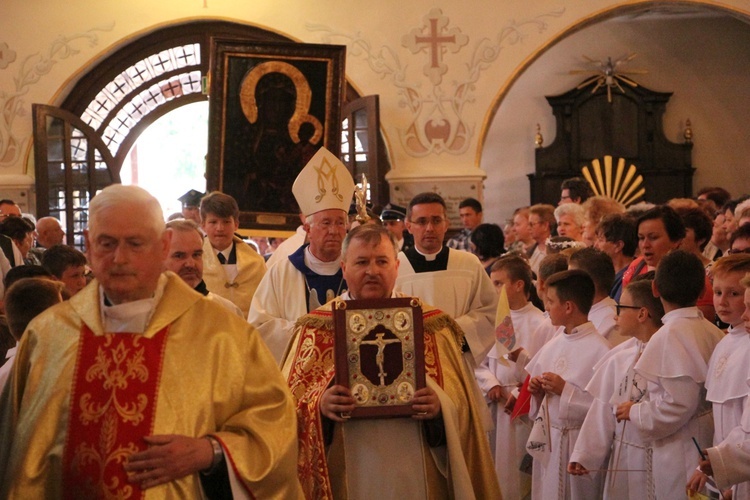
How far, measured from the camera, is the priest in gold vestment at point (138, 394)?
124 inches

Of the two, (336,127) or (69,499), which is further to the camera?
(336,127)

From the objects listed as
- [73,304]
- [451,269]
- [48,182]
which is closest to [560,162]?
[48,182]

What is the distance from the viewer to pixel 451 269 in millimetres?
6020

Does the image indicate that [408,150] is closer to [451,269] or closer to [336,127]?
[336,127]

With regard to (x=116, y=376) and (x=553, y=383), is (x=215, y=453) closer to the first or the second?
(x=116, y=376)

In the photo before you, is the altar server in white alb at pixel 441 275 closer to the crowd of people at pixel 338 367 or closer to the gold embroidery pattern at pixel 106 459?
the crowd of people at pixel 338 367

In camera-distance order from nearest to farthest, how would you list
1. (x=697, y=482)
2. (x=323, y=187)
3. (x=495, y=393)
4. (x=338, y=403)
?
(x=338, y=403)
(x=697, y=482)
(x=323, y=187)
(x=495, y=393)

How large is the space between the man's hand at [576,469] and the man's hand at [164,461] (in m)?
2.52

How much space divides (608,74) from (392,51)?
13.4 feet

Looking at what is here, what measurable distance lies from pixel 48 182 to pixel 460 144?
584 cm

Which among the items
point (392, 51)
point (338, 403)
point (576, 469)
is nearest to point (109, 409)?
point (338, 403)

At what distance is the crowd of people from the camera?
10.5 feet

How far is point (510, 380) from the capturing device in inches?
259

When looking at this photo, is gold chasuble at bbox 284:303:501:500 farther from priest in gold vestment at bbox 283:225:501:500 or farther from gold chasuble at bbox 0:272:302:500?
gold chasuble at bbox 0:272:302:500
